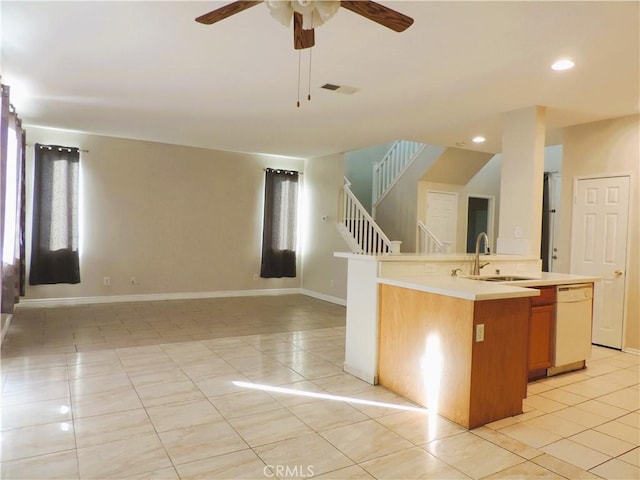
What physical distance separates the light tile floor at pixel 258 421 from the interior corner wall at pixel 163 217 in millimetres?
2227

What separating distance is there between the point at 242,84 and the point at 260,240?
4327 mm

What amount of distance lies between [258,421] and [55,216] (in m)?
5.16

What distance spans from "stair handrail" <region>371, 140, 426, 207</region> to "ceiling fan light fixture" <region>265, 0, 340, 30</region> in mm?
5850

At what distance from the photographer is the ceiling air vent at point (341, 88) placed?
3928 mm

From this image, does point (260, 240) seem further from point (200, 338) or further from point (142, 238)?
point (200, 338)

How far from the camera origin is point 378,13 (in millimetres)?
2006

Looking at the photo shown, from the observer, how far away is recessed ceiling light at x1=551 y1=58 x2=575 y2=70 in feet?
10.6

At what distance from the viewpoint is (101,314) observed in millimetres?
5840

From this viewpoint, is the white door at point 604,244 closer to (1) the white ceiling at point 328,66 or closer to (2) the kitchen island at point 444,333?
(1) the white ceiling at point 328,66

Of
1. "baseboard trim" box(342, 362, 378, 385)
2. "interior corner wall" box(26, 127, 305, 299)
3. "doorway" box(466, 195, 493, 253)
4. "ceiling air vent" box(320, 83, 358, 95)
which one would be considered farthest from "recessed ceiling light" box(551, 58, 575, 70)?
"doorway" box(466, 195, 493, 253)

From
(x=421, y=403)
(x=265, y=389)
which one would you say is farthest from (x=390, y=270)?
(x=265, y=389)

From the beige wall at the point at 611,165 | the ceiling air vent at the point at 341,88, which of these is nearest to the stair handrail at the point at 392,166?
the beige wall at the point at 611,165

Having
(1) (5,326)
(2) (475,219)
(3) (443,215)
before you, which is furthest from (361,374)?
(2) (475,219)
